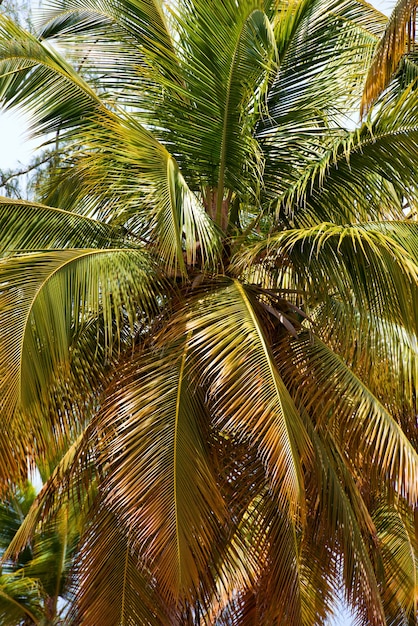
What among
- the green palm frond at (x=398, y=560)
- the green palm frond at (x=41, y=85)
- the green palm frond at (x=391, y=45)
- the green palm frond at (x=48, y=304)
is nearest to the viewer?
the green palm frond at (x=391, y=45)

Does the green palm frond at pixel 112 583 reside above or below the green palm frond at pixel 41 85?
below

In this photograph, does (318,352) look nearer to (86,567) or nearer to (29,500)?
(86,567)

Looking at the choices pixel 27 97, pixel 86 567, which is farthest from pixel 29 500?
pixel 27 97

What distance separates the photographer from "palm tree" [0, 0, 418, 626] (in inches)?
191

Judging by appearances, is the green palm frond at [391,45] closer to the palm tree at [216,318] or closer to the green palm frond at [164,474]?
the palm tree at [216,318]

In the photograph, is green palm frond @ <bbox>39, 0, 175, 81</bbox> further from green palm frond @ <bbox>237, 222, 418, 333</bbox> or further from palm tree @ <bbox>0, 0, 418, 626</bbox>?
green palm frond @ <bbox>237, 222, 418, 333</bbox>

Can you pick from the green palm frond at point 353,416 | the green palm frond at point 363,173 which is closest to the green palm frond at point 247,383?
the green palm frond at point 353,416

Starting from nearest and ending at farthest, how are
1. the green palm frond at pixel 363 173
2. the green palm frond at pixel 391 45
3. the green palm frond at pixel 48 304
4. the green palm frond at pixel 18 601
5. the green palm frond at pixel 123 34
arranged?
1. the green palm frond at pixel 391 45
2. the green palm frond at pixel 48 304
3. the green palm frond at pixel 363 173
4. the green palm frond at pixel 123 34
5. the green palm frond at pixel 18 601

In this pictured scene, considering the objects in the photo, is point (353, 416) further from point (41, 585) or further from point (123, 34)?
point (41, 585)

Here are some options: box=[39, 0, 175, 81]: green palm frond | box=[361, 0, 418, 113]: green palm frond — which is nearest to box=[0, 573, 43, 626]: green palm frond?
box=[39, 0, 175, 81]: green palm frond

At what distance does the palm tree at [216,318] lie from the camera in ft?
15.9

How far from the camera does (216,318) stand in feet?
16.3

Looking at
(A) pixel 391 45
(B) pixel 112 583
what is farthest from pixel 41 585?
(A) pixel 391 45

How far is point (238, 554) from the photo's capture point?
5.39 metres
